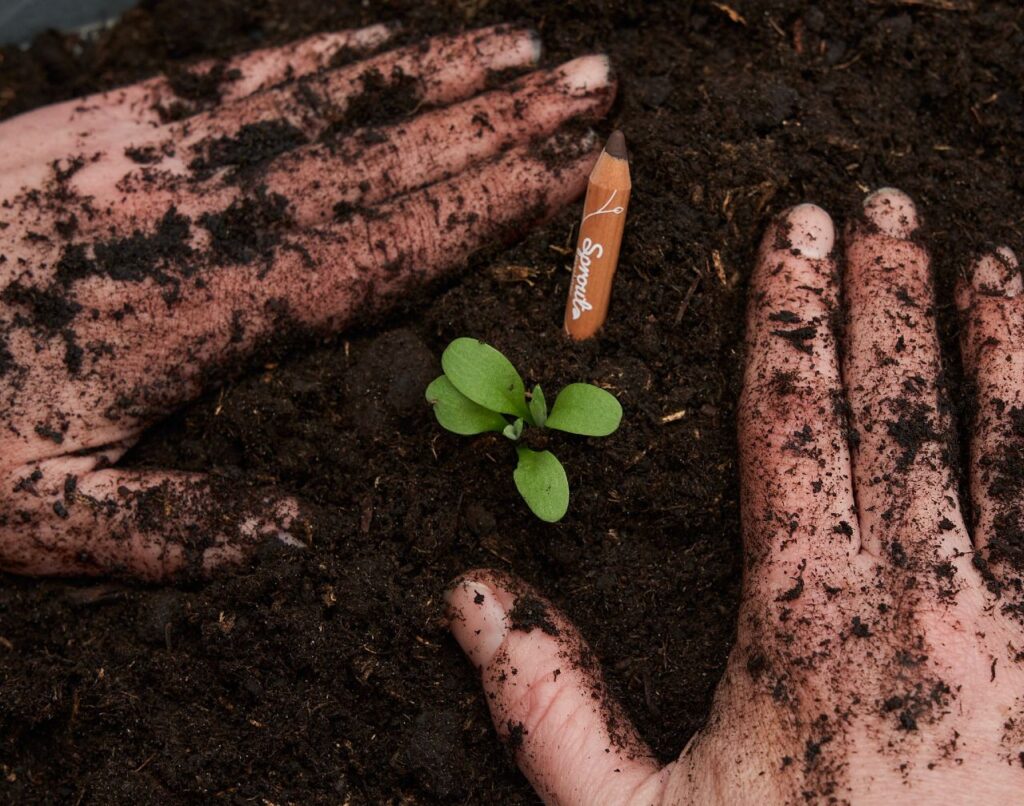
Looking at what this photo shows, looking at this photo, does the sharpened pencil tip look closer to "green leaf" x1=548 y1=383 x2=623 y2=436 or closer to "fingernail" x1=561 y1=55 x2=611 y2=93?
"green leaf" x1=548 y1=383 x2=623 y2=436

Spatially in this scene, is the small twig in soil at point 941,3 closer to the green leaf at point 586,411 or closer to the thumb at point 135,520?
the green leaf at point 586,411

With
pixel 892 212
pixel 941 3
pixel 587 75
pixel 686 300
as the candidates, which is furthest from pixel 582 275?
pixel 941 3

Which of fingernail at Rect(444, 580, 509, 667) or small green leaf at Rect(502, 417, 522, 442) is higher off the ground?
small green leaf at Rect(502, 417, 522, 442)

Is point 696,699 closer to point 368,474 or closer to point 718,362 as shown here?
point 718,362

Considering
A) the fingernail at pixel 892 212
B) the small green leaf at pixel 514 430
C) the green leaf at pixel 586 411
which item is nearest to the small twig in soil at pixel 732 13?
the fingernail at pixel 892 212

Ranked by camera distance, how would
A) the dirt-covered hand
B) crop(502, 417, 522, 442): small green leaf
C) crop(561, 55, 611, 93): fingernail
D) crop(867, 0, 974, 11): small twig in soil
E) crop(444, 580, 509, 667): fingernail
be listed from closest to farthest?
crop(444, 580, 509, 667): fingernail → crop(502, 417, 522, 442): small green leaf → the dirt-covered hand → crop(561, 55, 611, 93): fingernail → crop(867, 0, 974, 11): small twig in soil

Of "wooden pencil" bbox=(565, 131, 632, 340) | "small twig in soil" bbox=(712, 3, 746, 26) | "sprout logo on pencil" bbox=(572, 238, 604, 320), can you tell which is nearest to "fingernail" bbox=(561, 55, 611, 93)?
"small twig in soil" bbox=(712, 3, 746, 26)

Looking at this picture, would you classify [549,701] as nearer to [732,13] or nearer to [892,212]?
[892,212]
